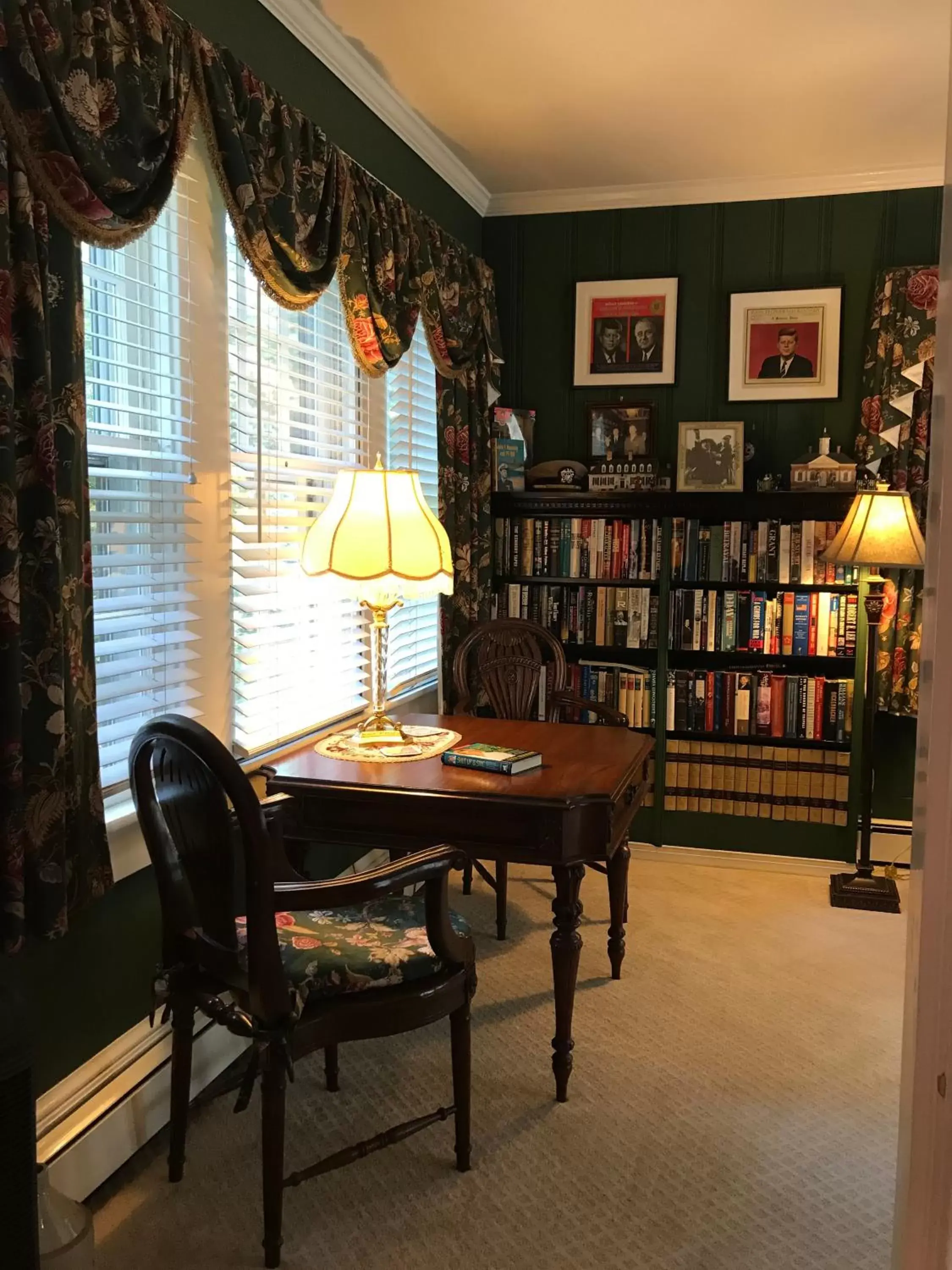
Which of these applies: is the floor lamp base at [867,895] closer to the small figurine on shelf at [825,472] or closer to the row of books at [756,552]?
the row of books at [756,552]

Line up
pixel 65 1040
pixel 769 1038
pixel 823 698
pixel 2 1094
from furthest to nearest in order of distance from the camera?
pixel 823 698 < pixel 769 1038 < pixel 65 1040 < pixel 2 1094

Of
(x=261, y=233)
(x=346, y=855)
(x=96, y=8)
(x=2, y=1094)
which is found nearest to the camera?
(x=2, y=1094)

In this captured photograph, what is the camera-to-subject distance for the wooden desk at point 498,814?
2.23m

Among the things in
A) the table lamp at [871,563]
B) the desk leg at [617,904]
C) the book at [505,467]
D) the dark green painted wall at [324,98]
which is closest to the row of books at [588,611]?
the book at [505,467]

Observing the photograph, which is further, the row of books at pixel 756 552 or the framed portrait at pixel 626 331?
the framed portrait at pixel 626 331

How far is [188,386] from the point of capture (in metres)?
2.35

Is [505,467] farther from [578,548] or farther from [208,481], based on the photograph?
[208,481]

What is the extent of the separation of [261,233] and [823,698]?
8.82 ft

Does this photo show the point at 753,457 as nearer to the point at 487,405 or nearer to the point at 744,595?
the point at 744,595

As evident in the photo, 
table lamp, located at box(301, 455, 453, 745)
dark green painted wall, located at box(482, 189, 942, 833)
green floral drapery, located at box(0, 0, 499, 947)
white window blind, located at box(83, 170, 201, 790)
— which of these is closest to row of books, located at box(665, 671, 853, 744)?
dark green painted wall, located at box(482, 189, 942, 833)

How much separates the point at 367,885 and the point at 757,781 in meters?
2.57

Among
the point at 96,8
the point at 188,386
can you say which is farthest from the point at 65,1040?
the point at 96,8

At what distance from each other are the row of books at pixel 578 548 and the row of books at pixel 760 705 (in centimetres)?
48

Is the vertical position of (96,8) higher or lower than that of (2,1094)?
higher
